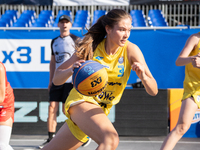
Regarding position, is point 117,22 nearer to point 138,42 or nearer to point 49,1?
point 138,42

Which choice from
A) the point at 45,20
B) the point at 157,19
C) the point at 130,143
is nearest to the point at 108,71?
the point at 130,143

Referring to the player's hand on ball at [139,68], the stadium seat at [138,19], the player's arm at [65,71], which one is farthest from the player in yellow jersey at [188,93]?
the stadium seat at [138,19]

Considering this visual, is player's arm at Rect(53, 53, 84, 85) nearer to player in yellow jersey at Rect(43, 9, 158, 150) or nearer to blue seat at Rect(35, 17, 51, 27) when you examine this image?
player in yellow jersey at Rect(43, 9, 158, 150)

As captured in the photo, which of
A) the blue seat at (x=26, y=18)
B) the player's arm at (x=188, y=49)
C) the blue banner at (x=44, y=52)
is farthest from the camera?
the blue seat at (x=26, y=18)

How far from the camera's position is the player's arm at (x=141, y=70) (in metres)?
2.70

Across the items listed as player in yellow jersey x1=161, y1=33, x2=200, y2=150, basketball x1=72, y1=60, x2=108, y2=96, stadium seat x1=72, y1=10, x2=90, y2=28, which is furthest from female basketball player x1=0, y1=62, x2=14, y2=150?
stadium seat x1=72, y1=10, x2=90, y2=28

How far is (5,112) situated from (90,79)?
1.22 metres

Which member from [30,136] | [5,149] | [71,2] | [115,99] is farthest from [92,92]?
[71,2]

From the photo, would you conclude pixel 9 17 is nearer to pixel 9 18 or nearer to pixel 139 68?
pixel 9 18

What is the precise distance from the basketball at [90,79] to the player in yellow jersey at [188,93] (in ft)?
4.21

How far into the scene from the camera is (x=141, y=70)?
2688 mm

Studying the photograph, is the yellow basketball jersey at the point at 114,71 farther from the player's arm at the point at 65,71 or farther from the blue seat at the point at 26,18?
the blue seat at the point at 26,18

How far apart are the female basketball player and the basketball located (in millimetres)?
914

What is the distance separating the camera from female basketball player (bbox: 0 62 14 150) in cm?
311
